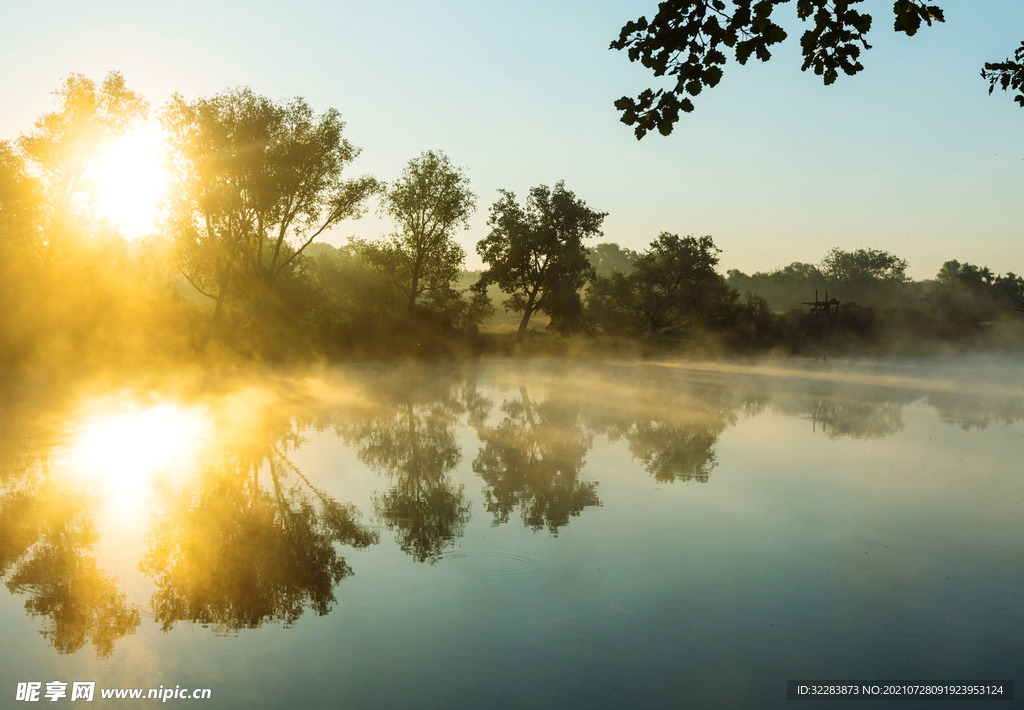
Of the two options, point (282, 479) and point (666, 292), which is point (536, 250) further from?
point (282, 479)

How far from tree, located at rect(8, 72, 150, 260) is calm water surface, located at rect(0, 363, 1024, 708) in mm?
16500

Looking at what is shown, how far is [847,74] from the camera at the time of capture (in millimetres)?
5625

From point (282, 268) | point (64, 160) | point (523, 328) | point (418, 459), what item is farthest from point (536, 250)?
point (418, 459)

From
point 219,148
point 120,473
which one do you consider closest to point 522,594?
point 120,473

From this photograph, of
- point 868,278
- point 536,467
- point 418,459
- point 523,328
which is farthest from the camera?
point 868,278

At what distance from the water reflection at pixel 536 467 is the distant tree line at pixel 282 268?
670 inches

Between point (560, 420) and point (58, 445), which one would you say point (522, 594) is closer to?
point (58, 445)

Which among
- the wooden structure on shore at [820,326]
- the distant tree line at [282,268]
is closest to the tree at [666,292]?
the distant tree line at [282,268]

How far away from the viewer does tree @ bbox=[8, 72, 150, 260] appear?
28109 millimetres

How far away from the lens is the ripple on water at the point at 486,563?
6477 mm

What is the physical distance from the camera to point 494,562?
672cm

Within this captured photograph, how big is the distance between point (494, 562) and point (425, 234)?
38.7 metres

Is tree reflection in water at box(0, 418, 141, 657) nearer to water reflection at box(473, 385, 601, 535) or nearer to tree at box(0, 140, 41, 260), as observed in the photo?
water reflection at box(473, 385, 601, 535)

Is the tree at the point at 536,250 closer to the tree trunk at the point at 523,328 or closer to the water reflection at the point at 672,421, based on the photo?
the tree trunk at the point at 523,328
